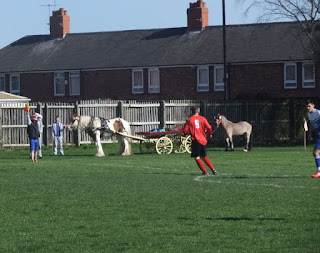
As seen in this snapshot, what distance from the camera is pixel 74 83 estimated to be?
6638cm

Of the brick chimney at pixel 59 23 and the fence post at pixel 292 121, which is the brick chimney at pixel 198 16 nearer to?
the brick chimney at pixel 59 23

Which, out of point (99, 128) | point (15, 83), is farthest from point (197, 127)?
point (15, 83)

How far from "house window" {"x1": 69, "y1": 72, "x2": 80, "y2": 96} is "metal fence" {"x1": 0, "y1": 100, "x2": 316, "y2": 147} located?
19.5 m

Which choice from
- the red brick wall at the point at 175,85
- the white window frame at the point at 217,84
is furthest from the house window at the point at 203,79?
the white window frame at the point at 217,84

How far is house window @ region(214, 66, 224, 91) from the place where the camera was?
62.0 meters

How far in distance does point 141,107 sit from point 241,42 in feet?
61.6

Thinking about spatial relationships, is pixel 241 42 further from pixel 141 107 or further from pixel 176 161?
pixel 176 161

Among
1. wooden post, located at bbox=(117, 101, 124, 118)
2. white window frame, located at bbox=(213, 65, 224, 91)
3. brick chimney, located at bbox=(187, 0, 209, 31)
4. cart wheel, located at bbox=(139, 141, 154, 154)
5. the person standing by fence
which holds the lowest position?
cart wheel, located at bbox=(139, 141, 154, 154)

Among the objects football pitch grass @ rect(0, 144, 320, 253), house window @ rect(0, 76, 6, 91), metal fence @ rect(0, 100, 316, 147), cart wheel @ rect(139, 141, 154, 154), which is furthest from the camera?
house window @ rect(0, 76, 6, 91)

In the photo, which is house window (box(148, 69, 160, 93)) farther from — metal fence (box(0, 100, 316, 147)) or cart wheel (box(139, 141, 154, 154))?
cart wheel (box(139, 141, 154, 154))

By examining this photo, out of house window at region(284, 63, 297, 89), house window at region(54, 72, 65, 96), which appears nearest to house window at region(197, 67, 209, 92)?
house window at region(284, 63, 297, 89)

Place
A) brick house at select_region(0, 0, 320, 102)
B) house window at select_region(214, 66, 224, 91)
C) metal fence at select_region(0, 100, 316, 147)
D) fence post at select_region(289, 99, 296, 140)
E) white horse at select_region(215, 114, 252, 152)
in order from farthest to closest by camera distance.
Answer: house window at select_region(214, 66, 224, 91), brick house at select_region(0, 0, 320, 102), fence post at select_region(289, 99, 296, 140), metal fence at select_region(0, 100, 316, 147), white horse at select_region(215, 114, 252, 152)

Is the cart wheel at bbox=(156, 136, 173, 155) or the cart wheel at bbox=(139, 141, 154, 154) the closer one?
the cart wheel at bbox=(156, 136, 173, 155)

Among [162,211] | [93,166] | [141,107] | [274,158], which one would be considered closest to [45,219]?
[162,211]
